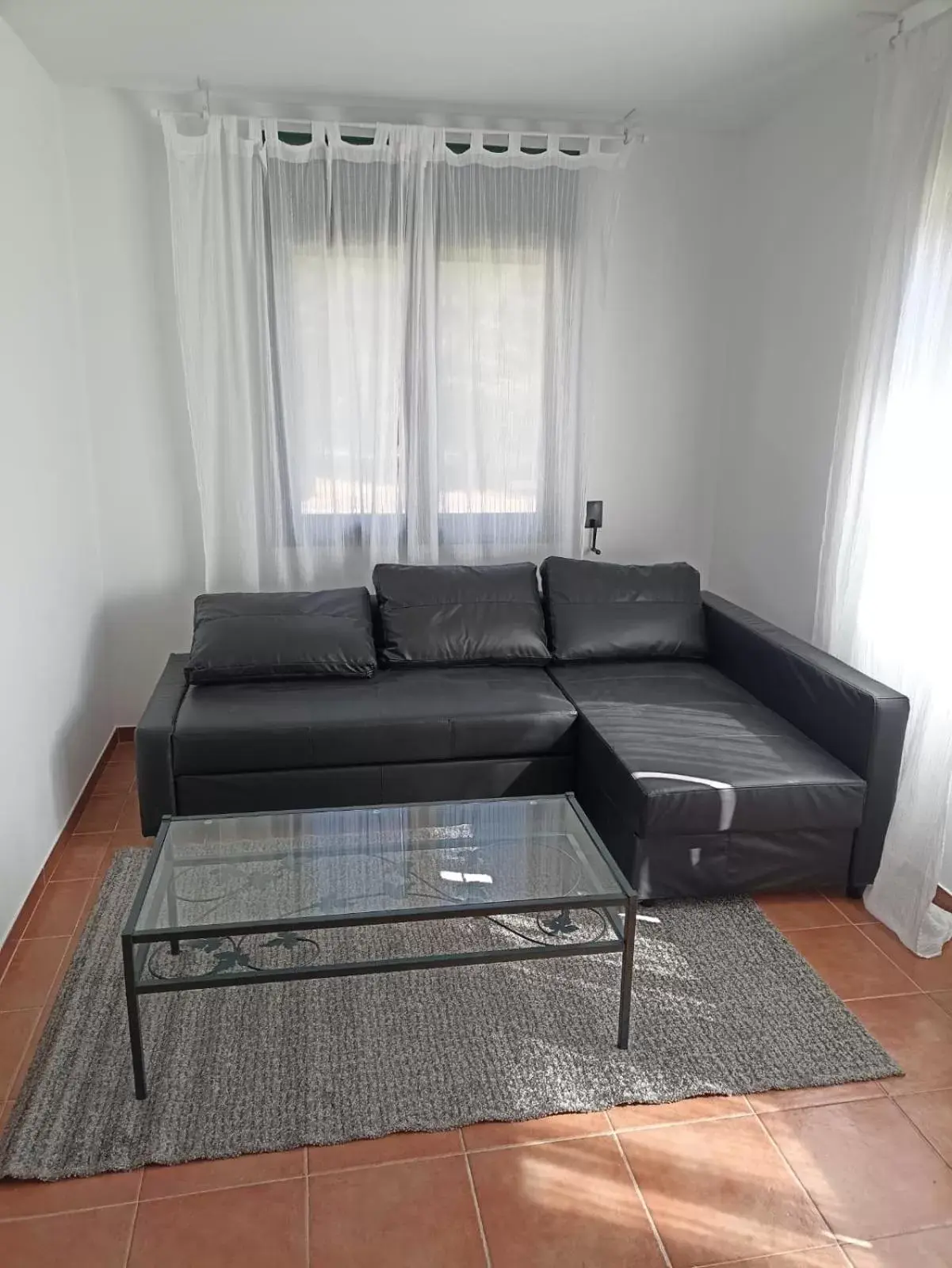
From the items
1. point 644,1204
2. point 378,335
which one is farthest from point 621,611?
point 644,1204

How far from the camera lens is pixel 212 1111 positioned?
77.2 inches

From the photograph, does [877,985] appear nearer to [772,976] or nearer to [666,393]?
[772,976]

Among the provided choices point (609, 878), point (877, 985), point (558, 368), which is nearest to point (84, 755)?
point (609, 878)

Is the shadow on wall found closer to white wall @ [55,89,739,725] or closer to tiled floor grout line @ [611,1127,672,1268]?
white wall @ [55,89,739,725]

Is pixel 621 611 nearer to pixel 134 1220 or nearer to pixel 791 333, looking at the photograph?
pixel 791 333

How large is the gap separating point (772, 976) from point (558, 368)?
249cm

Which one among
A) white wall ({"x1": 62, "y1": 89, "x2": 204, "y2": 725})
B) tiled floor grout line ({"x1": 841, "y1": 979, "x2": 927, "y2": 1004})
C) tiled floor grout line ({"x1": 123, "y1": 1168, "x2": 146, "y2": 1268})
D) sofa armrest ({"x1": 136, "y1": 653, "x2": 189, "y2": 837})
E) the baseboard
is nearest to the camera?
tiled floor grout line ({"x1": 123, "y1": 1168, "x2": 146, "y2": 1268})

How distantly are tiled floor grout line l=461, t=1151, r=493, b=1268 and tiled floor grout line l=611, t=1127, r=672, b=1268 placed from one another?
0.32 metres

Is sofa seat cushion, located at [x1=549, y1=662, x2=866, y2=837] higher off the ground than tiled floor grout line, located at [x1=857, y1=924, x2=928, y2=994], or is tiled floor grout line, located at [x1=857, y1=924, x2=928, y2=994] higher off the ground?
sofa seat cushion, located at [x1=549, y1=662, x2=866, y2=837]

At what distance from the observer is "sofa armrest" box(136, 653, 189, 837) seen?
289 cm

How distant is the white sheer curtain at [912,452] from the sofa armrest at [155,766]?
7.35 feet

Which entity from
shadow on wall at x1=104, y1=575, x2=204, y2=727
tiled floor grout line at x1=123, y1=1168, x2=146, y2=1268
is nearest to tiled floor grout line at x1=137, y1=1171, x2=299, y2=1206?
tiled floor grout line at x1=123, y1=1168, x2=146, y2=1268

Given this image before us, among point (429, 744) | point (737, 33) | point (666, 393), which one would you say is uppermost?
point (737, 33)

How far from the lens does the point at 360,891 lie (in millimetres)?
2199
